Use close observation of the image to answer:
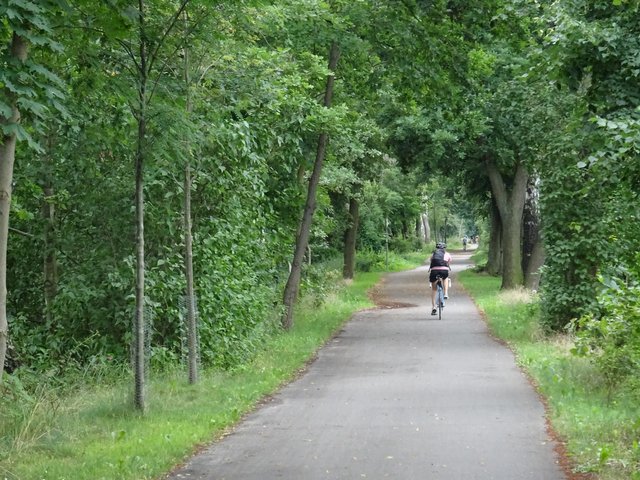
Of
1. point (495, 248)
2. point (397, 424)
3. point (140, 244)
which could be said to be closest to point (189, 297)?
point (140, 244)

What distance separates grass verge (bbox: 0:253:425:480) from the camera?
780cm

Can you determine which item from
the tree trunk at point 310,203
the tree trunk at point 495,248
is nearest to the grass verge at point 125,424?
the tree trunk at point 310,203

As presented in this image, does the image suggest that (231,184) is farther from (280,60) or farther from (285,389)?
(285,389)

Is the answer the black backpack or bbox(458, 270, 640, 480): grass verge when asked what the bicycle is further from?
bbox(458, 270, 640, 480): grass verge

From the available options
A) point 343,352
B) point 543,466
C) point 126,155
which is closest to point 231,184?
point 126,155

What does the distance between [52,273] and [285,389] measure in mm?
4385

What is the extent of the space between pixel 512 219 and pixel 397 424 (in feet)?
80.3

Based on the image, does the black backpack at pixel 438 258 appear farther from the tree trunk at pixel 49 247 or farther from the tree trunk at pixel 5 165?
the tree trunk at pixel 5 165

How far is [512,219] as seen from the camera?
33688 mm

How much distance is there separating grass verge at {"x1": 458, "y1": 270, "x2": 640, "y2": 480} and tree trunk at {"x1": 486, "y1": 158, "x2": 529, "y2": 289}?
12.1m

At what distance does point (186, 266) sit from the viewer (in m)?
13.1

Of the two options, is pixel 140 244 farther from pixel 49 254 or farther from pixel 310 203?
pixel 310 203

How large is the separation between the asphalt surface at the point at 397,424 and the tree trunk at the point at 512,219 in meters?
15.3

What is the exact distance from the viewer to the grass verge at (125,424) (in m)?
7.80
